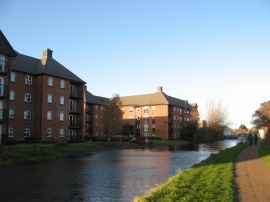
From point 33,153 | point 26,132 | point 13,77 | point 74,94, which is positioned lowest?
point 33,153

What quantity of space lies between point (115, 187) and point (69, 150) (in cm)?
1858

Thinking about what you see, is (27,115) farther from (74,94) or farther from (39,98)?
(74,94)

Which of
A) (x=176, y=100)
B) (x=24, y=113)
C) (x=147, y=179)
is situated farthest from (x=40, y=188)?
(x=176, y=100)

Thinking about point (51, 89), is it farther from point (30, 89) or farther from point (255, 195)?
point (255, 195)

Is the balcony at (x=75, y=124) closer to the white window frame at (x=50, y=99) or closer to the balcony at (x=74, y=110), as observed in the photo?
the balcony at (x=74, y=110)

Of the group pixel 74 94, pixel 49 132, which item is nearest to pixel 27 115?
pixel 49 132

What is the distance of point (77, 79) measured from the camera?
1908 inches

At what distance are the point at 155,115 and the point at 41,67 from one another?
4185cm

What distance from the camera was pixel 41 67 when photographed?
44.0 meters

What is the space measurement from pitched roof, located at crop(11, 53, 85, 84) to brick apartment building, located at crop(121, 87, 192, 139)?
33377 millimetres

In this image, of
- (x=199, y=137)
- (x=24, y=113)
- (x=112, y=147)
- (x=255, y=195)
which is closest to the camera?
(x=255, y=195)

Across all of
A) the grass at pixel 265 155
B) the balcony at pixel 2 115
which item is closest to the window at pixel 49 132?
the balcony at pixel 2 115

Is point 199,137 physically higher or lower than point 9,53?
lower

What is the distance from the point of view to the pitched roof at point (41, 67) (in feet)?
139
